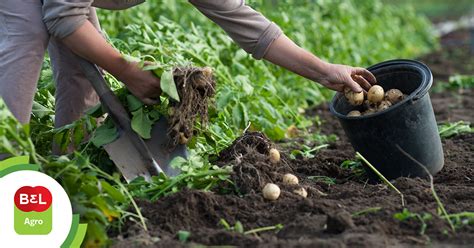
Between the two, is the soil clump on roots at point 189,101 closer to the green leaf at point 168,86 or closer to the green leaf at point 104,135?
the green leaf at point 168,86

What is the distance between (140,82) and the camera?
3.76 m

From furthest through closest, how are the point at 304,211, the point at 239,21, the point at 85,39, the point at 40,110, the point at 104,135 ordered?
the point at 40,110 < the point at 239,21 < the point at 104,135 < the point at 85,39 < the point at 304,211

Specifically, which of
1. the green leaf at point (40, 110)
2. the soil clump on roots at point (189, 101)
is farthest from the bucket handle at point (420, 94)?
the green leaf at point (40, 110)

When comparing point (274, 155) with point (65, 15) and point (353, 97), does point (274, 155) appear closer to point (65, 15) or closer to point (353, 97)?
point (353, 97)

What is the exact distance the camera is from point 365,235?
123 inches

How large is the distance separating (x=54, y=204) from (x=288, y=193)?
1.01 metres

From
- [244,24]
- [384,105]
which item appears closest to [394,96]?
[384,105]

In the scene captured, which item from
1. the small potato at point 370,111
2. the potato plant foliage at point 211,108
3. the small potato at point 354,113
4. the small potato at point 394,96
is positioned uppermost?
the small potato at point 394,96

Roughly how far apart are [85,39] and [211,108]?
0.82 m

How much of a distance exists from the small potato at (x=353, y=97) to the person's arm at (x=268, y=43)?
0.08ft

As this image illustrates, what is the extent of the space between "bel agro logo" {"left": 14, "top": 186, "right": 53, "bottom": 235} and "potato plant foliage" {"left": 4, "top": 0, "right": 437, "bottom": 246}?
10cm

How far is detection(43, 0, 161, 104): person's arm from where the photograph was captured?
3557mm

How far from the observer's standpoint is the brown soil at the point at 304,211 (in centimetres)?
316

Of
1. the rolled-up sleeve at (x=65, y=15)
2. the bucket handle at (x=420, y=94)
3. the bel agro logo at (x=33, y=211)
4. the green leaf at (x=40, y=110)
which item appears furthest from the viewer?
the green leaf at (x=40, y=110)
